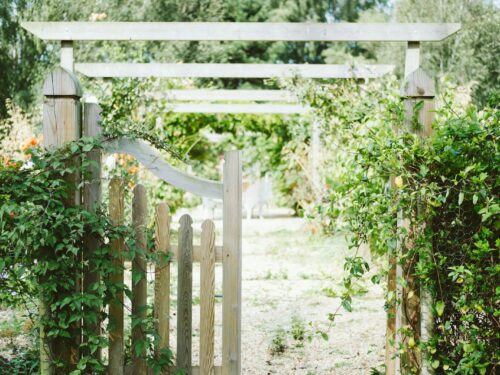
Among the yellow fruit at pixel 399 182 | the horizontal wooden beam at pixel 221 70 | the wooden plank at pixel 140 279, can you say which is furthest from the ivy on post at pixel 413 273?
the horizontal wooden beam at pixel 221 70

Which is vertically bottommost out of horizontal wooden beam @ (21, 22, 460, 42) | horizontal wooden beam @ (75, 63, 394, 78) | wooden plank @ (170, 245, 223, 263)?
wooden plank @ (170, 245, 223, 263)

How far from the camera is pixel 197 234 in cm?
1181

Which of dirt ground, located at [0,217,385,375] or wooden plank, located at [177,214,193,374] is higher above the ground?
wooden plank, located at [177,214,193,374]

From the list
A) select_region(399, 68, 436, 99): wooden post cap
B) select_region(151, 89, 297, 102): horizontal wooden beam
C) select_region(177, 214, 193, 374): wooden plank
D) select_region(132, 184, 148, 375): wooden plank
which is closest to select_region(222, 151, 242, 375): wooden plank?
select_region(177, 214, 193, 374): wooden plank

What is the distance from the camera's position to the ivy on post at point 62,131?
3.17 meters

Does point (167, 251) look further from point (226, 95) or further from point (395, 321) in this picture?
point (226, 95)

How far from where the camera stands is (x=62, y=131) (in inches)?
128

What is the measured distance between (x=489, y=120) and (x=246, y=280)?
17.3 feet

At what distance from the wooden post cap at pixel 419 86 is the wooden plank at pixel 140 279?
1536mm

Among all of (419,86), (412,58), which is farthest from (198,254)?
(412,58)

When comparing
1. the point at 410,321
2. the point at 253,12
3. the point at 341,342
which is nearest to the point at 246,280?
the point at 341,342

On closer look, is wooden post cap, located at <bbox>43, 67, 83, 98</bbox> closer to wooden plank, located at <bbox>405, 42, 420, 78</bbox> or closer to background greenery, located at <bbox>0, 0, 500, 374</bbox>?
background greenery, located at <bbox>0, 0, 500, 374</bbox>

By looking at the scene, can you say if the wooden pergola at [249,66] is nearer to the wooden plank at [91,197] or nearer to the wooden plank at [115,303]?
the wooden plank at [115,303]

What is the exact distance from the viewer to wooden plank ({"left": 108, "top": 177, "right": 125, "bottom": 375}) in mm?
3229
